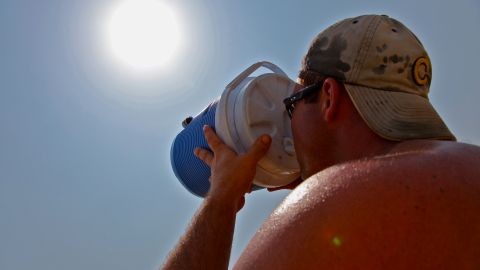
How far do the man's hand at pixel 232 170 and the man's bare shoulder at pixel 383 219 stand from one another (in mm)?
1267

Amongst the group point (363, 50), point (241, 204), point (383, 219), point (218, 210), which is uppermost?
point (363, 50)

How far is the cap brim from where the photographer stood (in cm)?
248

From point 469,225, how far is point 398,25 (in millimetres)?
1337

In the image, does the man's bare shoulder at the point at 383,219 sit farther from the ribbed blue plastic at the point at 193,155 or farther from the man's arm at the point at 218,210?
the ribbed blue plastic at the point at 193,155

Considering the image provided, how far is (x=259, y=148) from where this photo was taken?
139 inches

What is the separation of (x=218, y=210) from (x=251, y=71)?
115 cm

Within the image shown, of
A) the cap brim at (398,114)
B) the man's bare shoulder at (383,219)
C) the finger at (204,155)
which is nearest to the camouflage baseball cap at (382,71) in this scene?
the cap brim at (398,114)

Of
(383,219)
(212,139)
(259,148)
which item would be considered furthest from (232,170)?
(383,219)

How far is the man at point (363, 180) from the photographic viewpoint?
6.03 feet

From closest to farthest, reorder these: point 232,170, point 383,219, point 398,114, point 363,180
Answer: point 383,219
point 363,180
point 398,114
point 232,170

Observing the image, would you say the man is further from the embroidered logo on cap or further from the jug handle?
the jug handle

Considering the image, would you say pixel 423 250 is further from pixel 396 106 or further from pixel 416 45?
pixel 416 45

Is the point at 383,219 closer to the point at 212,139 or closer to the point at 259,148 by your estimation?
the point at 259,148

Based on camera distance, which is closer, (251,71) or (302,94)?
(302,94)
